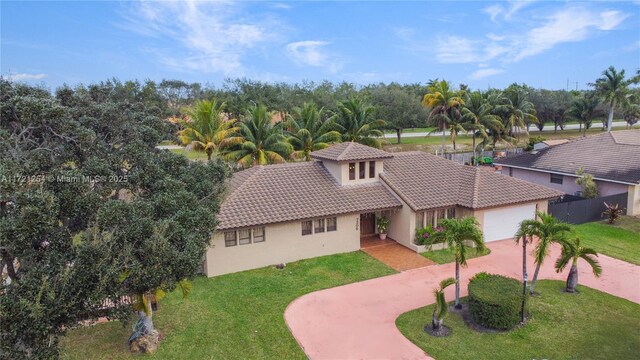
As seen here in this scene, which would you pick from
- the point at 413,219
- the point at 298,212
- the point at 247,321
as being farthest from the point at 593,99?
the point at 247,321

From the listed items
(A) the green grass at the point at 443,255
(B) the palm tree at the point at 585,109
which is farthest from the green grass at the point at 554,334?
(B) the palm tree at the point at 585,109

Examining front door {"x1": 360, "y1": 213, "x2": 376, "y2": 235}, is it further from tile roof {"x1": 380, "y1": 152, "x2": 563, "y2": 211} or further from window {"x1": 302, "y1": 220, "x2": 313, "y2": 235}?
window {"x1": 302, "y1": 220, "x2": 313, "y2": 235}

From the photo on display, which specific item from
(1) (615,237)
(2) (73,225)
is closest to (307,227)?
(2) (73,225)

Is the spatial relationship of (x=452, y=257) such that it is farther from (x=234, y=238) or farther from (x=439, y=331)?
(x=234, y=238)

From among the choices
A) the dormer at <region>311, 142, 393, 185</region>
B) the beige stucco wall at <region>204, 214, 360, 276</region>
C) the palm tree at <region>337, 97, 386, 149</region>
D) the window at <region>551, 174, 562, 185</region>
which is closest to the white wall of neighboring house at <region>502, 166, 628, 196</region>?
the window at <region>551, 174, 562, 185</region>

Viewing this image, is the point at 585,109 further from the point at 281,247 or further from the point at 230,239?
the point at 230,239

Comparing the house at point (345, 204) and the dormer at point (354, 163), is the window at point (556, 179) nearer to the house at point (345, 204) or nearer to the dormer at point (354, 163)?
the house at point (345, 204)
